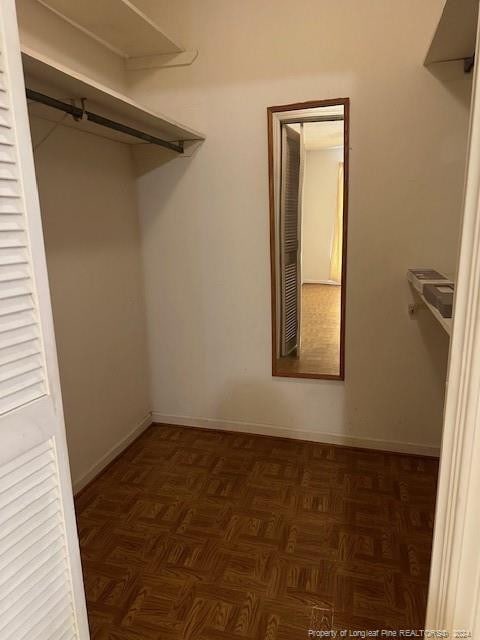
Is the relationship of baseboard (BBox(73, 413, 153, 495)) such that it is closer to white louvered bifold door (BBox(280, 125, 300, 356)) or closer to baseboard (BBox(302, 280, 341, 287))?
white louvered bifold door (BBox(280, 125, 300, 356))

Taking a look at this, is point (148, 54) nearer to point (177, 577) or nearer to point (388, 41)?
point (388, 41)

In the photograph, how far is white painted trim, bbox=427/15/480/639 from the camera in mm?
721

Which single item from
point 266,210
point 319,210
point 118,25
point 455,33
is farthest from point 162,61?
point 455,33

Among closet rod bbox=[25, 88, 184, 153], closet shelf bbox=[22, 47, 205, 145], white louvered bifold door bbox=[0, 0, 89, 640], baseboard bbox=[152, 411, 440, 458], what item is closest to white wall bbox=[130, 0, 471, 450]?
baseboard bbox=[152, 411, 440, 458]

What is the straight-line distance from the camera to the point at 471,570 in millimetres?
812

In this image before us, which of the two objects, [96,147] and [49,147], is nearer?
[49,147]

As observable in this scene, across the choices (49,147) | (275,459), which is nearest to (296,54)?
(49,147)

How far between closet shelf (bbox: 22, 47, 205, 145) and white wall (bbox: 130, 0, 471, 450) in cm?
26

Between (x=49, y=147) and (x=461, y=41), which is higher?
(x=461, y=41)

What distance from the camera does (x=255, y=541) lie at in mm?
1883

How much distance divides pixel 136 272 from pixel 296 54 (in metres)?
1.58

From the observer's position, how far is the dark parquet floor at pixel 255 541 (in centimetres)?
153

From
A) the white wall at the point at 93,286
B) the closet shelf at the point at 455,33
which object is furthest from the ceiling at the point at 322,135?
the white wall at the point at 93,286

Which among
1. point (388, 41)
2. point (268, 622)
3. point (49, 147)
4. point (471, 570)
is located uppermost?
point (388, 41)
